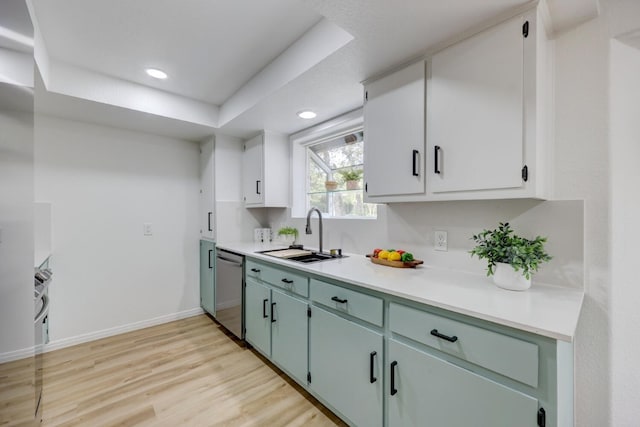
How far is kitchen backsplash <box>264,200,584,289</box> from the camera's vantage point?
1.27 meters

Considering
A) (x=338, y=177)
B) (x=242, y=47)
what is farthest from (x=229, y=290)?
(x=242, y=47)

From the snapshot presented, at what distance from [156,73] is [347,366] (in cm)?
251

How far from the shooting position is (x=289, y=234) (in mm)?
2920

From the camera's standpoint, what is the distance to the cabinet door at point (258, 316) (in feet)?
7.07

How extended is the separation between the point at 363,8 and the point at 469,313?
1333 mm

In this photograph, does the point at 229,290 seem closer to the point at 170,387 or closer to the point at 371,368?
the point at 170,387

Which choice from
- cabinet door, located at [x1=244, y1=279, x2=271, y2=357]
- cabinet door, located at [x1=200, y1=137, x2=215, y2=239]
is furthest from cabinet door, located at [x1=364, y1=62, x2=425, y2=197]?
cabinet door, located at [x1=200, y1=137, x2=215, y2=239]

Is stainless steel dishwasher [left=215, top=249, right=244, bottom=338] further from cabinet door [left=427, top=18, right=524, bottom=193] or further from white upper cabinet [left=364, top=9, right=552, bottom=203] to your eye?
cabinet door [left=427, top=18, right=524, bottom=193]

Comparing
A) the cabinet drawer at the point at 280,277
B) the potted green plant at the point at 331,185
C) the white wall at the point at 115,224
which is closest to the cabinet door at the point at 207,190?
the white wall at the point at 115,224

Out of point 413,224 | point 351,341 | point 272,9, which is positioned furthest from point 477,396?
point 272,9

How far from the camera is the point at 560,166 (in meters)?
1.31

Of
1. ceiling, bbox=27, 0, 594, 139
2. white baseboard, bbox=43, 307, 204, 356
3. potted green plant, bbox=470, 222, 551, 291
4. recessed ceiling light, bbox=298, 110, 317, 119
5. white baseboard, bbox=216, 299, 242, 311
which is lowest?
white baseboard, bbox=43, 307, 204, 356

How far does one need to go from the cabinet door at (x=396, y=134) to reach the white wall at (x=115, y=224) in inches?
96.4

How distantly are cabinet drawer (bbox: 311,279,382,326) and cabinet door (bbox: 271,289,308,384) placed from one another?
7.3 inches
